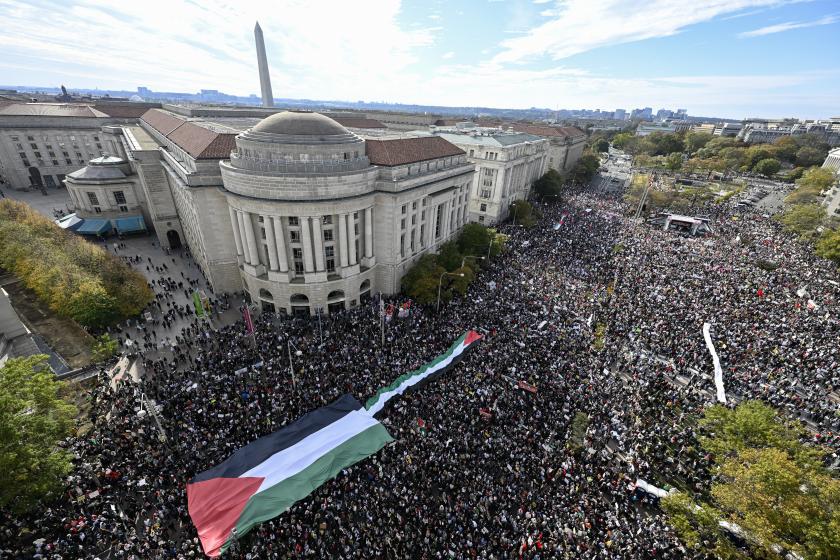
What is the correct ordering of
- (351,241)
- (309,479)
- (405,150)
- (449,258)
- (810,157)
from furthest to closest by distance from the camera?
(810,157) < (449,258) < (405,150) < (351,241) < (309,479)

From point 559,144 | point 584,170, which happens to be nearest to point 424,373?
point 559,144

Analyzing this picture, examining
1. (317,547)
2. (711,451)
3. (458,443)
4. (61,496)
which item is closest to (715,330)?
(711,451)

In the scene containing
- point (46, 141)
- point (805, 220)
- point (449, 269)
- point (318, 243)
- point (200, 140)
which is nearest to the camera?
point (318, 243)

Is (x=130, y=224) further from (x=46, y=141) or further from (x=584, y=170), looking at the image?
(x=584, y=170)

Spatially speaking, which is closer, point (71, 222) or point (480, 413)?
point (480, 413)

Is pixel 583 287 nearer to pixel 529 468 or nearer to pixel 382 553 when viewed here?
pixel 529 468

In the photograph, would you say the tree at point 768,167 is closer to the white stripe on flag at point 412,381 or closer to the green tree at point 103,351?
the white stripe on flag at point 412,381

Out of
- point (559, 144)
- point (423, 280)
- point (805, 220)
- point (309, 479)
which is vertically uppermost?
point (559, 144)
